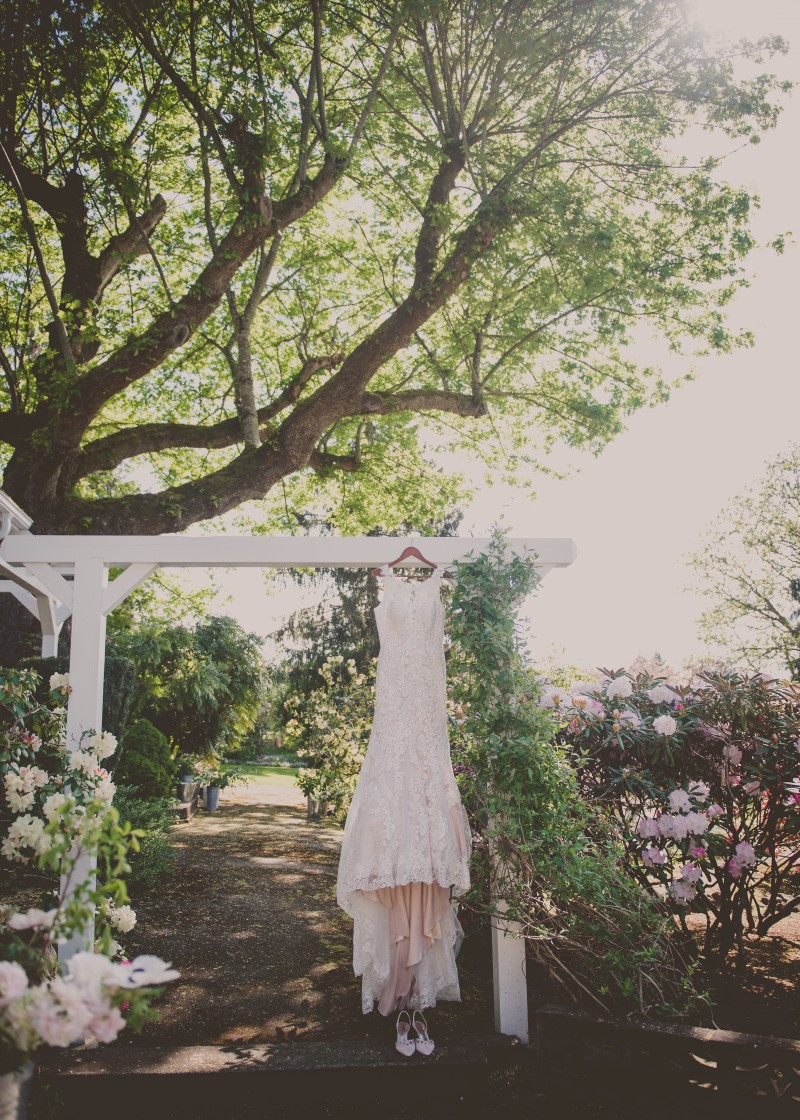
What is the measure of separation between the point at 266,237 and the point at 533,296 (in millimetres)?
3013

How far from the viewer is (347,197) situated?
29.5 feet

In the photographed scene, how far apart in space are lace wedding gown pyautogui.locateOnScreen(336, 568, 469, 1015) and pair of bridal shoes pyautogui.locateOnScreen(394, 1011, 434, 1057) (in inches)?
5.1

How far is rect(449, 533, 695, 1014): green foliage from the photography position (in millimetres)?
3244

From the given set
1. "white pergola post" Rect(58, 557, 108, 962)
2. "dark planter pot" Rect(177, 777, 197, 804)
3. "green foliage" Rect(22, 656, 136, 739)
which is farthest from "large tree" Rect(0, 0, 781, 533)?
"dark planter pot" Rect(177, 777, 197, 804)

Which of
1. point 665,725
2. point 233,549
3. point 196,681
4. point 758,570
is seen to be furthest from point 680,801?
point 758,570

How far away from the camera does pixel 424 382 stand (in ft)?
31.6

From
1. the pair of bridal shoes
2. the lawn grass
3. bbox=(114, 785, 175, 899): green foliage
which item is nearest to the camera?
the pair of bridal shoes

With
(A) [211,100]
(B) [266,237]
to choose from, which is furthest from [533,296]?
(A) [211,100]

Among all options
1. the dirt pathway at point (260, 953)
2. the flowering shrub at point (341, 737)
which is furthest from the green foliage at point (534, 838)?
the flowering shrub at point (341, 737)

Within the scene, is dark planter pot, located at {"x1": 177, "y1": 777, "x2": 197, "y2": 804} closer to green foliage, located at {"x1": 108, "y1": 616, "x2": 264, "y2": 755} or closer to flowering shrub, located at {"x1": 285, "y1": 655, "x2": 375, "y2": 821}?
green foliage, located at {"x1": 108, "y1": 616, "x2": 264, "y2": 755}

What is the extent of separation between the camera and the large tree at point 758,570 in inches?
709

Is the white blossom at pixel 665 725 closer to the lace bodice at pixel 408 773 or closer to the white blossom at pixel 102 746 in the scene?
the lace bodice at pixel 408 773

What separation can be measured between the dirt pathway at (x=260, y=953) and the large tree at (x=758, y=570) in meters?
13.9

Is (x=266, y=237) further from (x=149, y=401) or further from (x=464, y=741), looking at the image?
(x=464, y=741)
